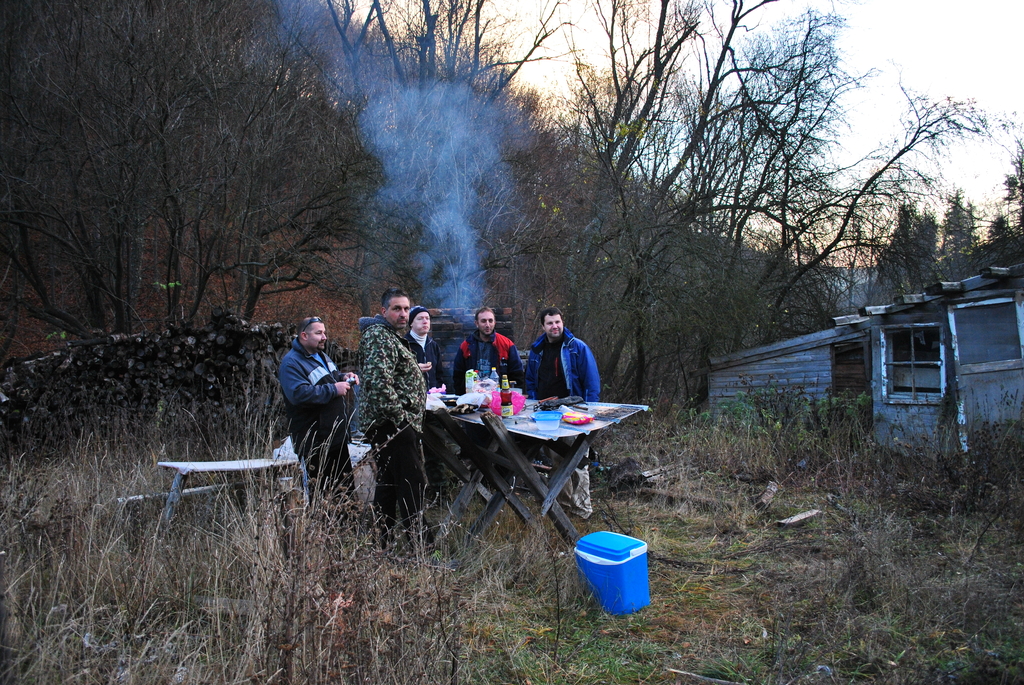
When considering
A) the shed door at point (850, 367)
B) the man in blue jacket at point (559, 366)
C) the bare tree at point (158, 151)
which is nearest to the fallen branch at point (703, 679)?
the man in blue jacket at point (559, 366)

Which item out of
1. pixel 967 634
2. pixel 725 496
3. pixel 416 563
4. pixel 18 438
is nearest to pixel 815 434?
pixel 725 496

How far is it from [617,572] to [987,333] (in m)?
→ 8.18

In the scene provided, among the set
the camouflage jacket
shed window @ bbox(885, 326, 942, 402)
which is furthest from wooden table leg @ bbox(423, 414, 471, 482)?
shed window @ bbox(885, 326, 942, 402)

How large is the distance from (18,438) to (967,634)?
7.71 metres

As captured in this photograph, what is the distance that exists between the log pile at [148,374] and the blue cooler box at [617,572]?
428cm

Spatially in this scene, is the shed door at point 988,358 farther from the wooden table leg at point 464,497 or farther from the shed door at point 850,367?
the wooden table leg at point 464,497

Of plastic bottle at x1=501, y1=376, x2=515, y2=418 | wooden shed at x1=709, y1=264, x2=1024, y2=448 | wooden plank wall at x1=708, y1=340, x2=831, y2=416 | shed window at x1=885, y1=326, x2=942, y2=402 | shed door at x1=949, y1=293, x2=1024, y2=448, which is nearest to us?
plastic bottle at x1=501, y1=376, x2=515, y2=418

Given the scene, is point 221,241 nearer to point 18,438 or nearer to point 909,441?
point 18,438

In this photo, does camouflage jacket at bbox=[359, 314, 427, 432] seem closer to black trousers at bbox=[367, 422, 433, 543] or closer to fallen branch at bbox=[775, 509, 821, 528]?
black trousers at bbox=[367, 422, 433, 543]

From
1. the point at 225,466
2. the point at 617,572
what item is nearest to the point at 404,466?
the point at 225,466

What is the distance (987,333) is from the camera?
8.87 metres

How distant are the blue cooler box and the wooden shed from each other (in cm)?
556

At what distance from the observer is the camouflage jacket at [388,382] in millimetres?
4066

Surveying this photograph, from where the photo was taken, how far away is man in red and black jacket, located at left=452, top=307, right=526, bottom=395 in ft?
18.6
